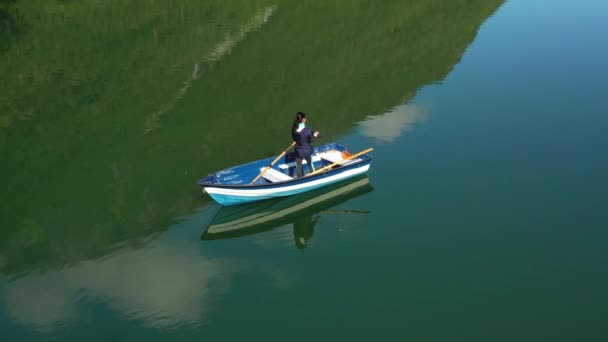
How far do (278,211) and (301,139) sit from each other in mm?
3627

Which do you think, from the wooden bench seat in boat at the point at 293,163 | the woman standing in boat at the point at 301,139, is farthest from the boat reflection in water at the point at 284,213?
the wooden bench seat in boat at the point at 293,163

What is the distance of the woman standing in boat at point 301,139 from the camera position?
3027cm

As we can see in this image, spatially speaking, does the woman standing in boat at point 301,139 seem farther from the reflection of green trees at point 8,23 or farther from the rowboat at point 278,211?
the reflection of green trees at point 8,23

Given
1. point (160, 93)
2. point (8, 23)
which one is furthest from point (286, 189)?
point (8, 23)

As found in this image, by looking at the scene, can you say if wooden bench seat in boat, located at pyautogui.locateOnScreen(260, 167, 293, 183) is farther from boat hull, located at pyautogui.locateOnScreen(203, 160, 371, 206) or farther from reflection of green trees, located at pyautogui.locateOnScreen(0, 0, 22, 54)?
reflection of green trees, located at pyautogui.locateOnScreen(0, 0, 22, 54)

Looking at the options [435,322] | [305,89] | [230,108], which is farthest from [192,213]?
A: [305,89]

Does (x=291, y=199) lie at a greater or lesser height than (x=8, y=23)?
lesser

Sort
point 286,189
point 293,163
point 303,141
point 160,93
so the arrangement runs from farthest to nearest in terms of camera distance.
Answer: point 160,93 → point 293,163 → point 303,141 → point 286,189

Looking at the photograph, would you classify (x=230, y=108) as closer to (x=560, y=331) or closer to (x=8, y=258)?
(x=8, y=258)

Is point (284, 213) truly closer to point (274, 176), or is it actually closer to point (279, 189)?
point (279, 189)

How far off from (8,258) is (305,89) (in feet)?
114

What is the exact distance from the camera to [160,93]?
49.9m

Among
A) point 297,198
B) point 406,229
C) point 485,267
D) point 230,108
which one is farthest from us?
point 230,108

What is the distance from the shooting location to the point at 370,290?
81.0 ft
